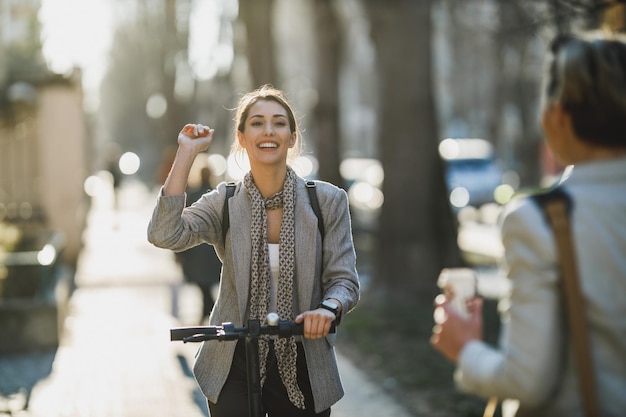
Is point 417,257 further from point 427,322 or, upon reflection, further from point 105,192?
point 105,192

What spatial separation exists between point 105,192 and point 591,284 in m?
55.8

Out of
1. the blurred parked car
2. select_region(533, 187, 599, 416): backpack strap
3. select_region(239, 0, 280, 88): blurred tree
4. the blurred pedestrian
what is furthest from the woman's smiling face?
the blurred parked car

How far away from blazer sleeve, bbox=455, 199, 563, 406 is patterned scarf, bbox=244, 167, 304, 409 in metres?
1.61

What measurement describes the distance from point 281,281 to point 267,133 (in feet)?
1.87

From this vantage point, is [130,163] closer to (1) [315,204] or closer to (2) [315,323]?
(1) [315,204]

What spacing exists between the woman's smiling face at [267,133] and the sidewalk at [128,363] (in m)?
4.40

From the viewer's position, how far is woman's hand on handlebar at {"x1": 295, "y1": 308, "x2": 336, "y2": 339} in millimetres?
3781

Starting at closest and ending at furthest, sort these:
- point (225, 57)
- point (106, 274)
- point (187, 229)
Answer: point (187, 229)
point (106, 274)
point (225, 57)

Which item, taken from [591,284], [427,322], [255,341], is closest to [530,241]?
[591,284]

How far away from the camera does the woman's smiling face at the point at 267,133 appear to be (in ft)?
13.8

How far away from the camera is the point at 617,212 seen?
263 centimetres

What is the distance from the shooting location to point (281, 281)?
4.14 metres

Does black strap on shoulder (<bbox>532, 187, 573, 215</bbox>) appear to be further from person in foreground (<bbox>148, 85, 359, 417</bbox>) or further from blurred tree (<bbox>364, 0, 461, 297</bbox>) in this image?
blurred tree (<bbox>364, 0, 461, 297</bbox>)

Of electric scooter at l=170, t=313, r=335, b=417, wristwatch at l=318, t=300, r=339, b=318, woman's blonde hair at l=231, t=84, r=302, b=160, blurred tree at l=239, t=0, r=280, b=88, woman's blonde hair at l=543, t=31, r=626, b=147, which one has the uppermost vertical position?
blurred tree at l=239, t=0, r=280, b=88
